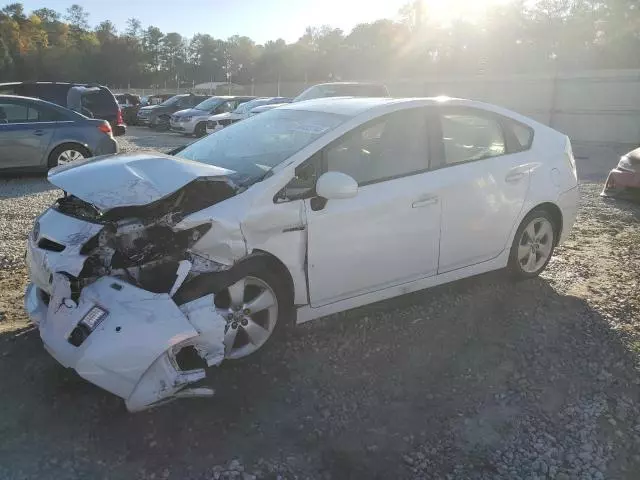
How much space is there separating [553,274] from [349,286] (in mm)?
2570

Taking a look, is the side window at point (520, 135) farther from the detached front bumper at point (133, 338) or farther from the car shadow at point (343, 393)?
the detached front bumper at point (133, 338)

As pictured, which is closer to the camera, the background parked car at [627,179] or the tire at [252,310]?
the tire at [252,310]

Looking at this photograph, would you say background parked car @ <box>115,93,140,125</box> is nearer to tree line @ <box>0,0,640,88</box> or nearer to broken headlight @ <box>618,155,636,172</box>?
tree line @ <box>0,0,640,88</box>

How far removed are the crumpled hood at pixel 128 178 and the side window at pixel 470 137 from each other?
6.18 feet

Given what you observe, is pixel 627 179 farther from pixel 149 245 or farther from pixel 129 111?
pixel 129 111

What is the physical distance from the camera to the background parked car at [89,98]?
46.0ft

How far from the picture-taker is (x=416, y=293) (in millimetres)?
4871

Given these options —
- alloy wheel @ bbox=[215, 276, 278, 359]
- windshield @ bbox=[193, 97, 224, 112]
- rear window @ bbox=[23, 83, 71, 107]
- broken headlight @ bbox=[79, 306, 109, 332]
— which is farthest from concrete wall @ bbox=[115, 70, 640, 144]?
broken headlight @ bbox=[79, 306, 109, 332]

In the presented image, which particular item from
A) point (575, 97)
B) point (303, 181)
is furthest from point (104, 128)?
point (575, 97)

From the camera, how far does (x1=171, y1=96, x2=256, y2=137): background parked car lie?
21.9 m

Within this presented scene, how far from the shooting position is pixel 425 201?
4172mm

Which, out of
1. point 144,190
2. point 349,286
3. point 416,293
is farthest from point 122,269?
point 416,293

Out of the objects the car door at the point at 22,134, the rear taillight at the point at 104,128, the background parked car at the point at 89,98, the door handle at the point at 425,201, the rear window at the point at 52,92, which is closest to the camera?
the door handle at the point at 425,201

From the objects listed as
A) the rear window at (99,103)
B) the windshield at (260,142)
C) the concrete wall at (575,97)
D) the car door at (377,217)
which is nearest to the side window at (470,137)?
the car door at (377,217)
